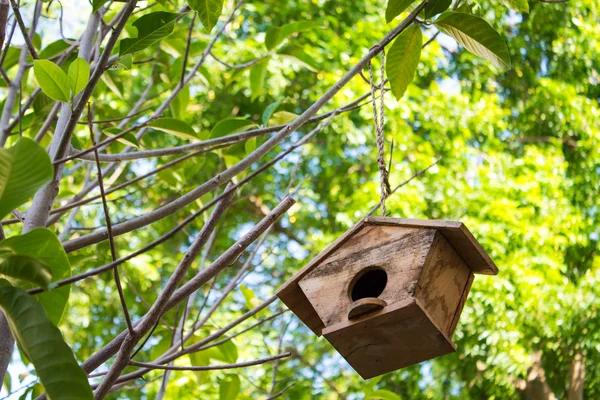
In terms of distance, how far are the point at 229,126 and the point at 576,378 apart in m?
4.43

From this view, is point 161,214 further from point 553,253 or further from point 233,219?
point 233,219

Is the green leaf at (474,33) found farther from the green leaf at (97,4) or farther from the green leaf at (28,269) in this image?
the green leaf at (28,269)

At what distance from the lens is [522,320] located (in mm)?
4988

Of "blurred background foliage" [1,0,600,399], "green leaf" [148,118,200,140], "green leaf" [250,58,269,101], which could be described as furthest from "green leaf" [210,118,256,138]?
"blurred background foliage" [1,0,600,399]

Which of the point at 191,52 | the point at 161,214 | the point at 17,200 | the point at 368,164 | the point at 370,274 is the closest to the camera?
the point at 17,200

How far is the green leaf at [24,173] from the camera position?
3.21 ft

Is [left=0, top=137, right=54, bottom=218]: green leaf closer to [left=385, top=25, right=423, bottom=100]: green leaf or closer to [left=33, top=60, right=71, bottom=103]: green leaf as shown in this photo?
[left=33, top=60, right=71, bottom=103]: green leaf

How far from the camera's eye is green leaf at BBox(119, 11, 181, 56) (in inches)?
55.4

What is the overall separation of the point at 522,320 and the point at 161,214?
4035mm

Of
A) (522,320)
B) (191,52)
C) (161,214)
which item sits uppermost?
(522,320)

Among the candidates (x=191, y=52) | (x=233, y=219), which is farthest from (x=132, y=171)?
(x=191, y=52)

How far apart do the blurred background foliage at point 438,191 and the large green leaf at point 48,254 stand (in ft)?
9.51

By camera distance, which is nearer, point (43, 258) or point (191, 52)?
point (43, 258)

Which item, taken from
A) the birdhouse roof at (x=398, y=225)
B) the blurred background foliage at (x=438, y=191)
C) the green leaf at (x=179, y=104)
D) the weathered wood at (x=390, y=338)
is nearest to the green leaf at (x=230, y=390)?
the birdhouse roof at (x=398, y=225)
